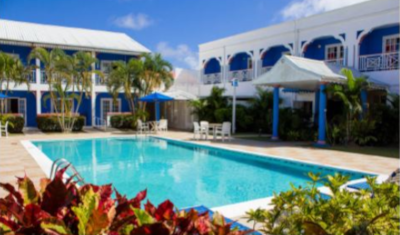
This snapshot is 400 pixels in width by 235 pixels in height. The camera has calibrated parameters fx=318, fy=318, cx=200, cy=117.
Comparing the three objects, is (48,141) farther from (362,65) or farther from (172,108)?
(362,65)

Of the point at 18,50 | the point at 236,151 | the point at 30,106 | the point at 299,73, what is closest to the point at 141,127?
the point at 236,151

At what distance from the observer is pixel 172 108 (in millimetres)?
24219

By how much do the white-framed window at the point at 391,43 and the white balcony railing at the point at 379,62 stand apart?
66 cm

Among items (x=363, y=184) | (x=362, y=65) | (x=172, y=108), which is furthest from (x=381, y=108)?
(x=172, y=108)

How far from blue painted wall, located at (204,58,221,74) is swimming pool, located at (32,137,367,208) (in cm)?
1368

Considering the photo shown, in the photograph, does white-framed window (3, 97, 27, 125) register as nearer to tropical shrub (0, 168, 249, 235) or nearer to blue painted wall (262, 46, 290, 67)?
blue painted wall (262, 46, 290, 67)

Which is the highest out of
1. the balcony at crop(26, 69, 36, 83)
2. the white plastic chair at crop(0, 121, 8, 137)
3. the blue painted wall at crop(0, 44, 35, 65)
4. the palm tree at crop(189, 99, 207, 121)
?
the blue painted wall at crop(0, 44, 35, 65)

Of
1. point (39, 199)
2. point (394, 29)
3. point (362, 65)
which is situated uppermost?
point (394, 29)

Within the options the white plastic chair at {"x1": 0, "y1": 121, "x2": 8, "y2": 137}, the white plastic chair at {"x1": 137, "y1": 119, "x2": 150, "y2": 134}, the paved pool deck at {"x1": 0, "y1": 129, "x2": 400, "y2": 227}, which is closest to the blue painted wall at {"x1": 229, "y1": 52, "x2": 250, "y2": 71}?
the white plastic chair at {"x1": 137, "y1": 119, "x2": 150, "y2": 134}

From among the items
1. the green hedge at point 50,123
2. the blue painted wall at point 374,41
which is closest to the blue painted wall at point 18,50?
the green hedge at point 50,123

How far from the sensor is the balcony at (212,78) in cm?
2488

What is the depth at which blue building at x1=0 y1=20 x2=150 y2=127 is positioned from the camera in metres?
21.8

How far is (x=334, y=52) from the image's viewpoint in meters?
19.2

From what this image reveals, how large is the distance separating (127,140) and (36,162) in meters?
8.02
